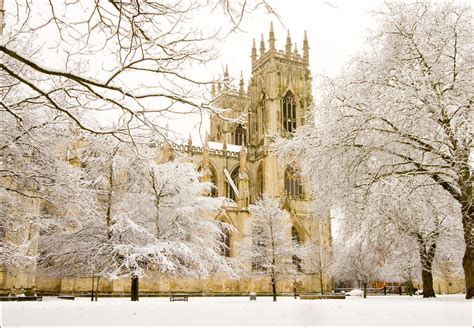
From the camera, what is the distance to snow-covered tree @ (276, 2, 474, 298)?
12289 mm

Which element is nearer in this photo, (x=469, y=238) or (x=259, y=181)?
(x=469, y=238)

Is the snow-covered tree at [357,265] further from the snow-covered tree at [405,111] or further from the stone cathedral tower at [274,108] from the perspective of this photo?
the snow-covered tree at [405,111]

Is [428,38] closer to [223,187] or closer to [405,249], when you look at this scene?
[405,249]

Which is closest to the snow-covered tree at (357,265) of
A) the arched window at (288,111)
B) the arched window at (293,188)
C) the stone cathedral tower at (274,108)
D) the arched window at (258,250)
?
the arched window at (258,250)

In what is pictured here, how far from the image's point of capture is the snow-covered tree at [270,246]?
115 ft

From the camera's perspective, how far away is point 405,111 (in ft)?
40.2

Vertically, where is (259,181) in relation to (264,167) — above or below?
below

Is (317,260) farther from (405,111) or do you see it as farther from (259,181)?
(405,111)

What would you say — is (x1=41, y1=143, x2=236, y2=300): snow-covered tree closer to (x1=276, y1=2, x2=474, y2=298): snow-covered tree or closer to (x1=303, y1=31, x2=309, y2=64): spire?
(x1=276, y1=2, x2=474, y2=298): snow-covered tree

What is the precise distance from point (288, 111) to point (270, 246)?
2109 cm

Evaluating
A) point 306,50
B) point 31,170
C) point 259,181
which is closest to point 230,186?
point 259,181

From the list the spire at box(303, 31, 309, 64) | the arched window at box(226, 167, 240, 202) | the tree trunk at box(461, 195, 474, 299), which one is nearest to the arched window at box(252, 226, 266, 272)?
the arched window at box(226, 167, 240, 202)

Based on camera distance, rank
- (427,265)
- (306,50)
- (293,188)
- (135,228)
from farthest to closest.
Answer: (306,50)
(293,188)
(427,265)
(135,228)

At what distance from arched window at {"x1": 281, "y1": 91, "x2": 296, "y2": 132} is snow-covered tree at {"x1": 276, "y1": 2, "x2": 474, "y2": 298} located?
123 ft
